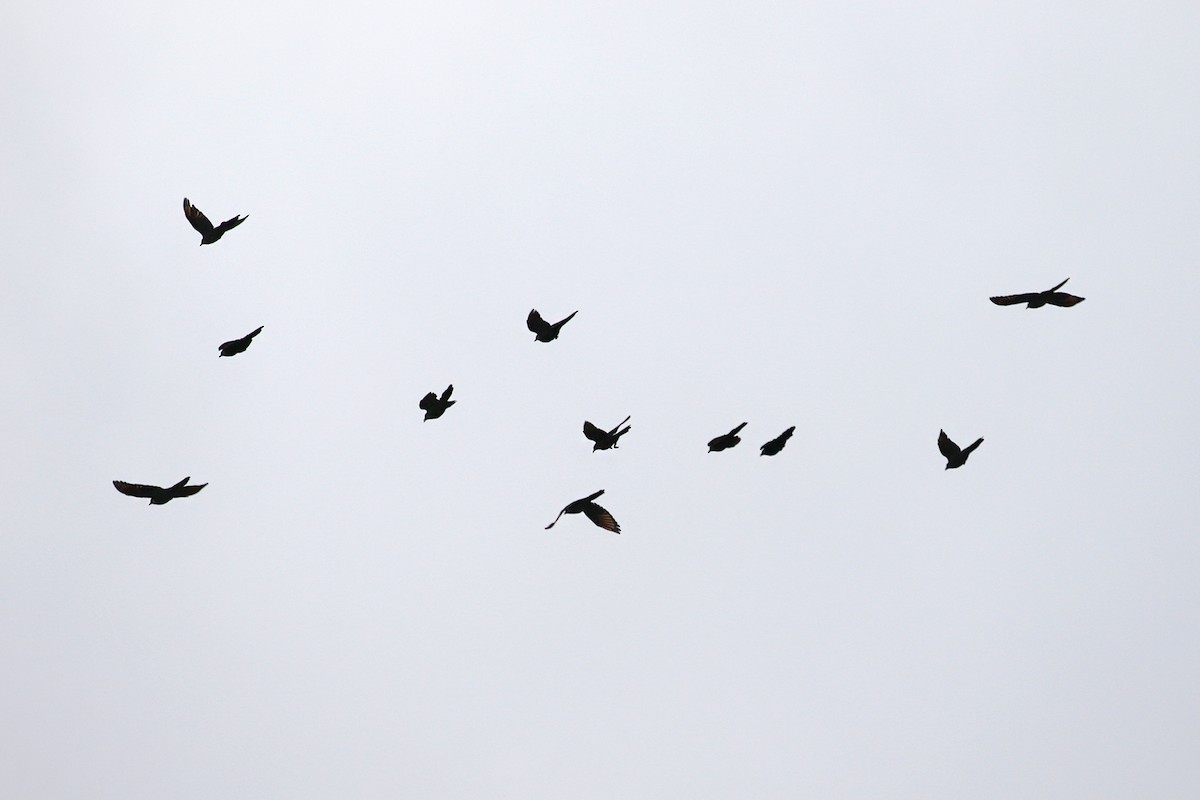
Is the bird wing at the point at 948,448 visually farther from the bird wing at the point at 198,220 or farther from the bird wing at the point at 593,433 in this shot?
the bird wing at the point at 198,220

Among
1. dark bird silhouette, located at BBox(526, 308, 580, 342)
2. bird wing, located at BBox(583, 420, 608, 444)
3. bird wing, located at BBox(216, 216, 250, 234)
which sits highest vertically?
bird wing, located at BBox(216, 216, 250, 234)

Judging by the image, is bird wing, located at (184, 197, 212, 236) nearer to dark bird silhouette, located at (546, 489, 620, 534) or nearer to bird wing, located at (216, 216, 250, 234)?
bird wing, located at (216, 216, 250, 234)

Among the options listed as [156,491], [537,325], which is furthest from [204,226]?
[537,325]

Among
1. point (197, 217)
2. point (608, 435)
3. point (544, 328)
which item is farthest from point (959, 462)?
point (197, 217)

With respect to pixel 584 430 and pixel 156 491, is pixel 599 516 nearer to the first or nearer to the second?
pixel 584 430

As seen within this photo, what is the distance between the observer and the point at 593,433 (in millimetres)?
31266

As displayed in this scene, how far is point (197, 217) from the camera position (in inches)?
1216

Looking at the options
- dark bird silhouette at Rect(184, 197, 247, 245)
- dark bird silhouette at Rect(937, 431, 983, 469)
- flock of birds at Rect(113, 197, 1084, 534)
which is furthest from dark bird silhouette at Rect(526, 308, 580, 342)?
dark bird silhouette at Rect(937, 431, 983, 469)

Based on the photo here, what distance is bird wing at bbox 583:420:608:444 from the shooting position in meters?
30.8

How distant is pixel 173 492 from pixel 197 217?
8425mm

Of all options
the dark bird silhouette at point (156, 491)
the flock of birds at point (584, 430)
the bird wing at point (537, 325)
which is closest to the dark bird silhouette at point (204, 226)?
the flock of birds at point (584, 430)

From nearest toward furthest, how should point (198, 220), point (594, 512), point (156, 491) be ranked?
1. point (156, 491)
2. point (594, 512)
3. point (198, 220)

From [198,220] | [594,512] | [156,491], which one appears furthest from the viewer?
[198,220]

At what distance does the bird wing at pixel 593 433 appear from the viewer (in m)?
30.8
